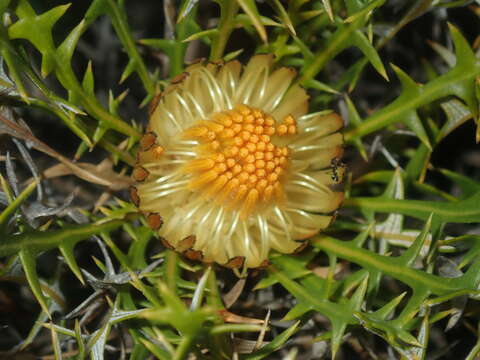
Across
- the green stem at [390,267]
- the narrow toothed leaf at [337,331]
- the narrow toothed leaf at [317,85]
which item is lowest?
the narrow toothed leaf at [337,331]

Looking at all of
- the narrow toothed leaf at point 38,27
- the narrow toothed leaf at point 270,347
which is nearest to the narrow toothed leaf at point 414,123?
the narrow toothed leaf at point 270,347

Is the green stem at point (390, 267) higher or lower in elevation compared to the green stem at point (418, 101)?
lower

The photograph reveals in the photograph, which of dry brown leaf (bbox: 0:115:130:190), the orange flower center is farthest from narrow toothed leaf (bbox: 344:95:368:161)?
dry brown leaf (bbox: 0:115:130:190)

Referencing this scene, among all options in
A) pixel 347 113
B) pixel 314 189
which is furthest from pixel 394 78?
pixel 314 189

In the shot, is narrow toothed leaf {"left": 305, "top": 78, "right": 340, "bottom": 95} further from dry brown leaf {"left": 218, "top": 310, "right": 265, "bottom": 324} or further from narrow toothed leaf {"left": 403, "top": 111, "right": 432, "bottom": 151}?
dry brown leaf {"left": 218, "top": 310, "right": 265, "bottom": 324}

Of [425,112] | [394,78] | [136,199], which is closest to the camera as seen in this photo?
[136,199]

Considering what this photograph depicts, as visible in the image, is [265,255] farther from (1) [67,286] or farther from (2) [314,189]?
(1) [67,286]

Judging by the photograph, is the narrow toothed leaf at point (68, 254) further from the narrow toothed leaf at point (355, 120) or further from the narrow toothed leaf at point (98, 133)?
the narrow toothed leaf at point (355, 120)
